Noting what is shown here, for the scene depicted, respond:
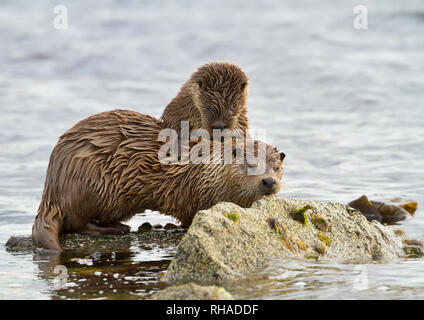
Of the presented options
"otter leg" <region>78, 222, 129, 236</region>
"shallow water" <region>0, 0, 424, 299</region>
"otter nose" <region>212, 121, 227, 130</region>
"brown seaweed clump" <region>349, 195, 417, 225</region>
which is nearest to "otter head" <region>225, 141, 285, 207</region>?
"shallow water" <region>0, 0, 424, 299</region>

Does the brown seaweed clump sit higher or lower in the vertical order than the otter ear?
lower

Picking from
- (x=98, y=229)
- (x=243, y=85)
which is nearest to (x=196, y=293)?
(x=98, y=229)

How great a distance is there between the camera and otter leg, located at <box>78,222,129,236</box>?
658 centimetres

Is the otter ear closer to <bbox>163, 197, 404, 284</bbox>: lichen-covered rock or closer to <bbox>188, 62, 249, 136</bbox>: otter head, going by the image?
<bbox>188, 62, 249, 136</bbox>: otter head

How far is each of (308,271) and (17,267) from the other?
89.7 inches

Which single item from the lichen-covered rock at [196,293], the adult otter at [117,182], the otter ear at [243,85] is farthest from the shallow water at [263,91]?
the otter ear at [243,85]

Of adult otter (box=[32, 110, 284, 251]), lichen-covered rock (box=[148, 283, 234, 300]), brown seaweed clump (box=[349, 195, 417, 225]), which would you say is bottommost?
lichen-covered rock (box=[148, 283, 234, 300])

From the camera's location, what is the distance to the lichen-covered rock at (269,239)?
4766 mm

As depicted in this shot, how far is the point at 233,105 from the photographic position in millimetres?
6734

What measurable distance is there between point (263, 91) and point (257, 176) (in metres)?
7.78

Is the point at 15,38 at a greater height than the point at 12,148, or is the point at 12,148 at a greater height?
the point at 15,38

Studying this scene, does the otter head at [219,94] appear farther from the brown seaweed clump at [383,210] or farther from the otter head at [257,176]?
the brown seaweed clump at [383,210]
